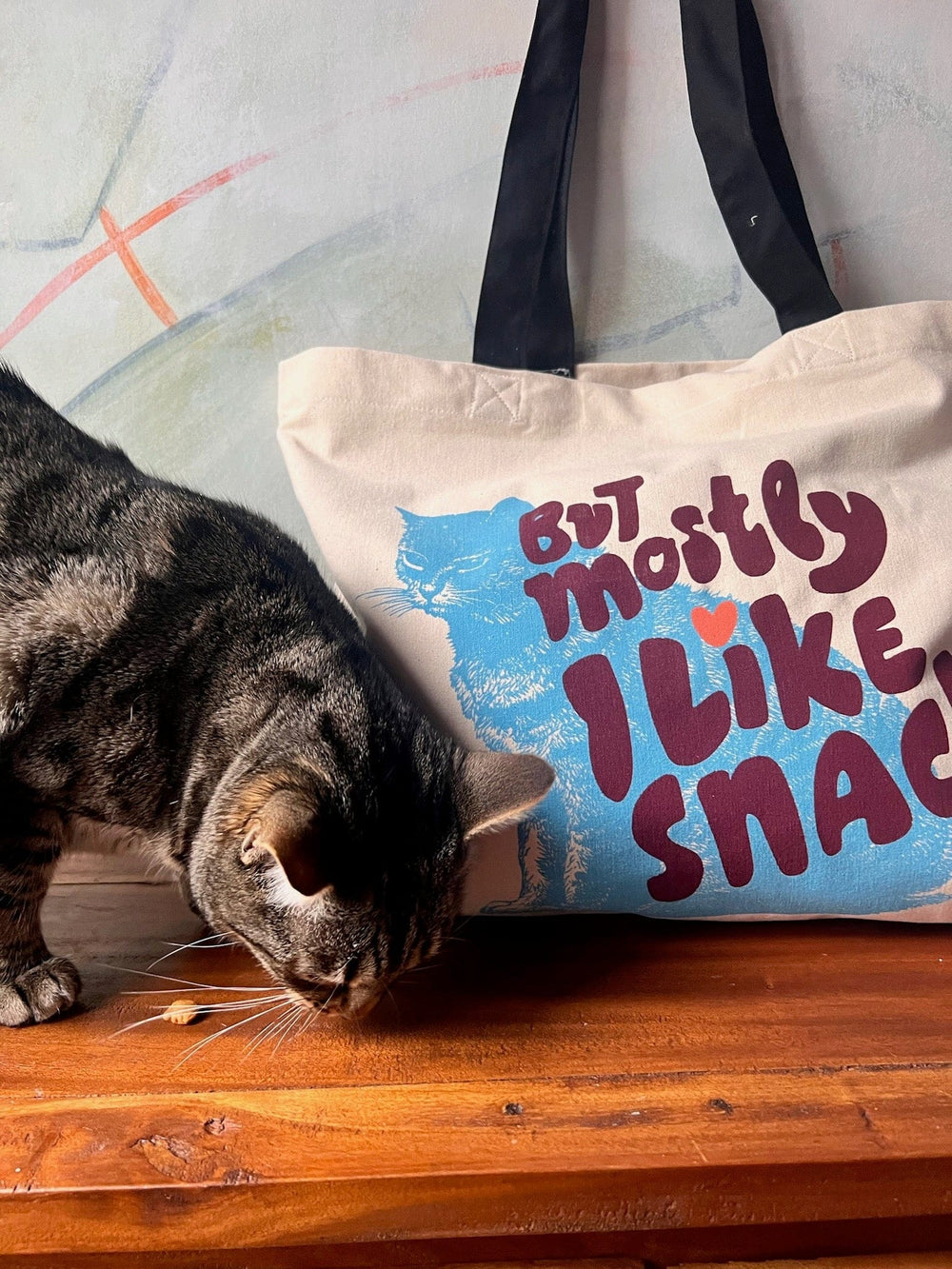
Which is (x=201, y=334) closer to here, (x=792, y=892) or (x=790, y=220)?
(x=790, y=220)

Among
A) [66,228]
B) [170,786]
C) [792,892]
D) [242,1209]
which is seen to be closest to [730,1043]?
[792,892]

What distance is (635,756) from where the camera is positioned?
82 cm

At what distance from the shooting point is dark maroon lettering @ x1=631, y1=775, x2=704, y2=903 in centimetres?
81

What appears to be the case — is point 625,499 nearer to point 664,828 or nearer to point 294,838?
point 664,828

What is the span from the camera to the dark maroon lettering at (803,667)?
829 millimetres

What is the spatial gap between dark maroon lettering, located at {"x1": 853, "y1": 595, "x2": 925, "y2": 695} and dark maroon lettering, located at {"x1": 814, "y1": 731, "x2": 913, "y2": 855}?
8 cm

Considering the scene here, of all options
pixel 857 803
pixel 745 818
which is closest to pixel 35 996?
pixel 745 818

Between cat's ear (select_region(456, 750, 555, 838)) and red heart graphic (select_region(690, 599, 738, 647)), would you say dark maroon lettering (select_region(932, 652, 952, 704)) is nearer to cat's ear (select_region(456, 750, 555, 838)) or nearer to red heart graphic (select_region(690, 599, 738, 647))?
red heart graphic (select_region(690, 599, 738, 647))

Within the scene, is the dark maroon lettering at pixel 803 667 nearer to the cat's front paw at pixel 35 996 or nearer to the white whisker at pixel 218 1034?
the white whisker at pixel 218 1034

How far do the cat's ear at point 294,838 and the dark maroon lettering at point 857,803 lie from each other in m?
0.46

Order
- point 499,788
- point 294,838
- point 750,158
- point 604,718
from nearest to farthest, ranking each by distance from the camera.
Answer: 1. point 294,838
2. point 499,788
3. point 604,718
4. point 750,158

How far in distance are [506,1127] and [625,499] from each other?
1.87ft

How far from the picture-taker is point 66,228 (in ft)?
3.66

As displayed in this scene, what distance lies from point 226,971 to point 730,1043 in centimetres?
48
